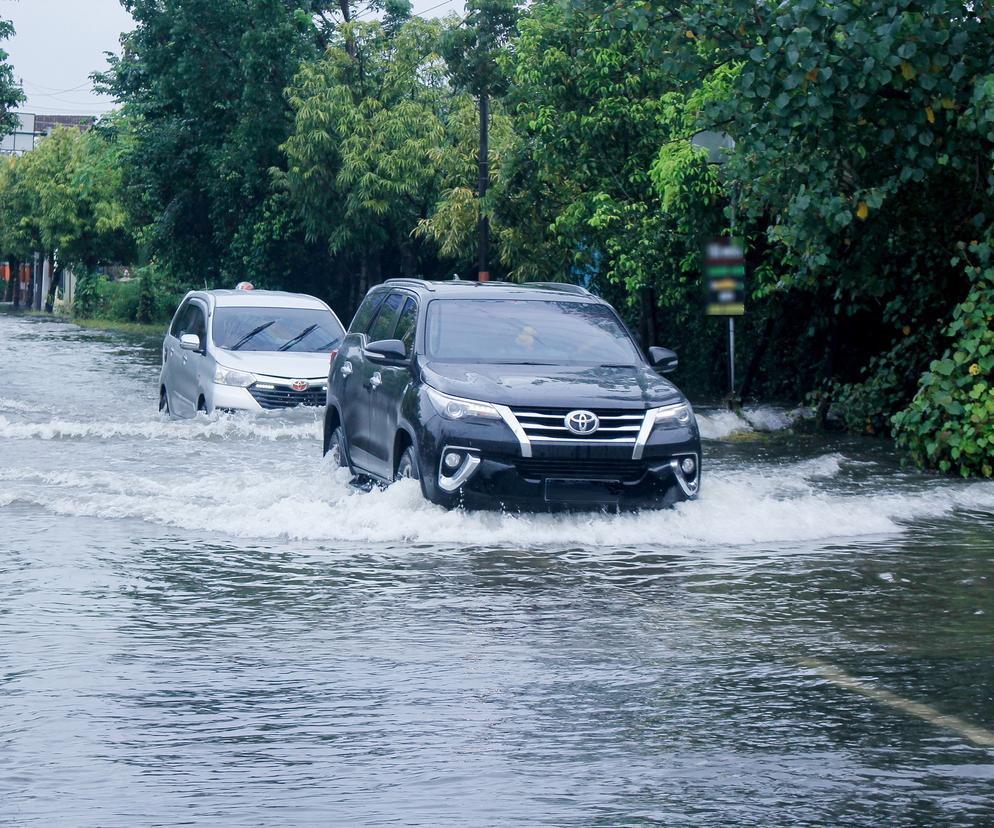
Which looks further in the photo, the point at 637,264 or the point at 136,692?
the point at 637,264

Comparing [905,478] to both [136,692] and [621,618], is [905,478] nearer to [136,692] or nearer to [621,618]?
[621,618]

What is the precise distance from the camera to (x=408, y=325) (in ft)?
43.1

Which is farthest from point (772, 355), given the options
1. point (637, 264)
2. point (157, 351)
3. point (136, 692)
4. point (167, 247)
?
point (167, 247)

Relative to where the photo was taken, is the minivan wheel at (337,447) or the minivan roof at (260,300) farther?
the minivan roof at (260,300)

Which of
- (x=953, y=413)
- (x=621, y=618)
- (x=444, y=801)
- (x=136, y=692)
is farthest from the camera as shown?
(x=953, y=413)

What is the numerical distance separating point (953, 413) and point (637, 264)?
29.6 feet

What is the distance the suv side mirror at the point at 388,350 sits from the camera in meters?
12.4

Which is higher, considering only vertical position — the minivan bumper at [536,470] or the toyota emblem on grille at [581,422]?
the toyota emblem on grille at [581,422]

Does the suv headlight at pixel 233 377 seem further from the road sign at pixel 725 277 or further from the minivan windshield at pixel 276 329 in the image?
the road sign at pixel 725 277

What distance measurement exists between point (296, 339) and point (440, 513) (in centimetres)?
910

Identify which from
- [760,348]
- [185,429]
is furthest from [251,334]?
[760,348]

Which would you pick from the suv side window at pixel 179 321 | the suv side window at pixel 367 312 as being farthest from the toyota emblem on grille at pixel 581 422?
the suv side window at pixel 179 321

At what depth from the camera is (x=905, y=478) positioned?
53.1 feet

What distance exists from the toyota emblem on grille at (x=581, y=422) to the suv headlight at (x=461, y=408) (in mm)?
476
